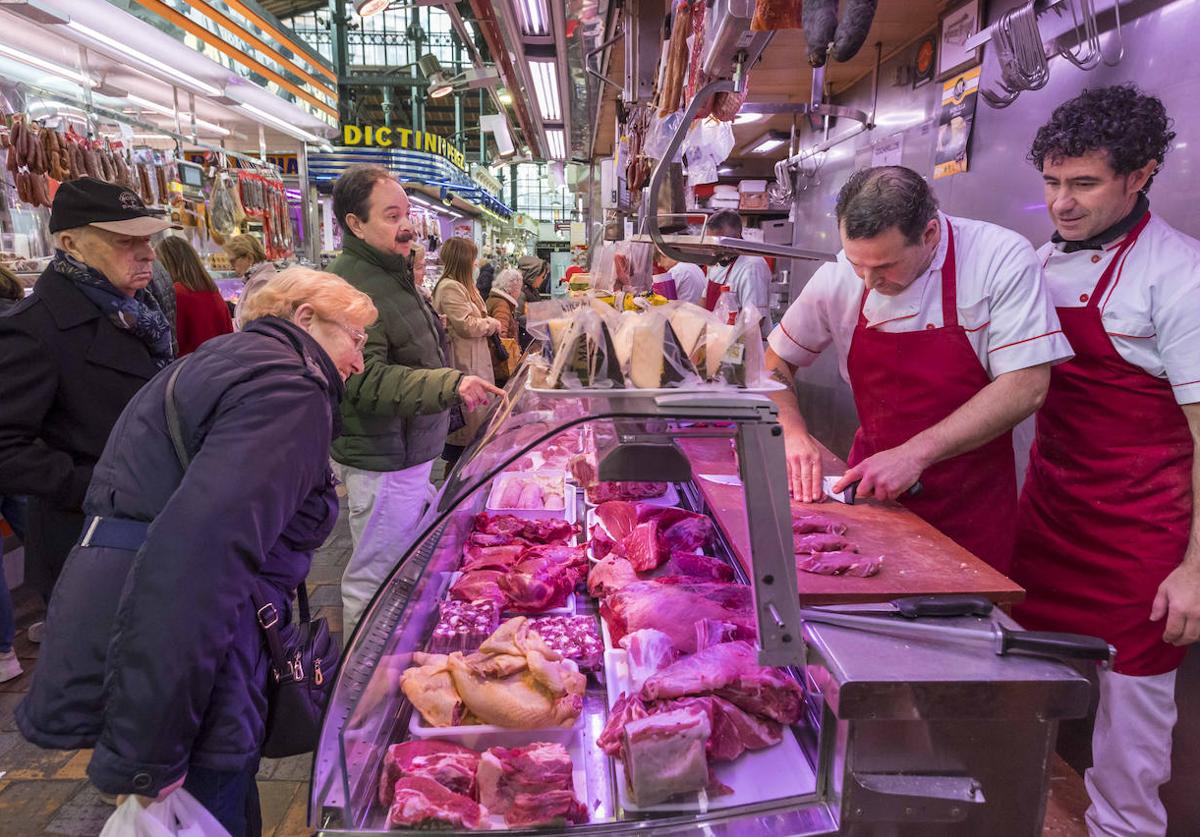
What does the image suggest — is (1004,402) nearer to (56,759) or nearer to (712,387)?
(712,387)

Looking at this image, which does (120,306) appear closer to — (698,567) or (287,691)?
(287,691)

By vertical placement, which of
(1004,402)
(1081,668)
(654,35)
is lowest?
(1081,668)

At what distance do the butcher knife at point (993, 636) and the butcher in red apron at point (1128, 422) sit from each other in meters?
1.12

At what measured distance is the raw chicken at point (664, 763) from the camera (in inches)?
52.2

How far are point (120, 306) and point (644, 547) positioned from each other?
237cm

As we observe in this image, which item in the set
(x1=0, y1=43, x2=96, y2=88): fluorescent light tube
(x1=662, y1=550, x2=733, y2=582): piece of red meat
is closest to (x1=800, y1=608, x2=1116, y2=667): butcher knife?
(x1=662, y1=550, x2=733, y2=582): piece of red meat

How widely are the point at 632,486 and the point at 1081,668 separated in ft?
5.65

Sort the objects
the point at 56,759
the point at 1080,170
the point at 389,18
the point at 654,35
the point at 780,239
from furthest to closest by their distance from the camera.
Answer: the point at 389,18 → the point at 780,239 → the point at 654,35 → the point at 56,759 → the point at 1080,170

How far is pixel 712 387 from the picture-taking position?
50.2 inches

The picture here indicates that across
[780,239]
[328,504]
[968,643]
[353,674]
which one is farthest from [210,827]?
[780,239]

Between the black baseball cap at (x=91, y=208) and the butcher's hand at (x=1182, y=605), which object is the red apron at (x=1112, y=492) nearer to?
the butcher's hand at (x=1182, y=605)

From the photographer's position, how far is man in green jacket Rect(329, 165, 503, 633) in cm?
316

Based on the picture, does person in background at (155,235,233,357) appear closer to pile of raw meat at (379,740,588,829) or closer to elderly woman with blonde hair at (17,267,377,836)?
elderly woman with blonde hair at (17,267,377,836)

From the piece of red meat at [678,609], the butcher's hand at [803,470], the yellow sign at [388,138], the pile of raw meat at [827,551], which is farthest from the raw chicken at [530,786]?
the yellow sign at [388,138]
